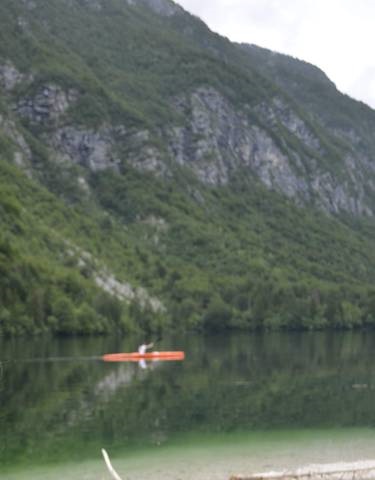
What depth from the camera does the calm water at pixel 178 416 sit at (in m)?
41.8

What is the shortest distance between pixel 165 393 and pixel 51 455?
955 inches

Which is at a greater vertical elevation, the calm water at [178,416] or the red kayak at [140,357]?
the red kayak at [140,357]

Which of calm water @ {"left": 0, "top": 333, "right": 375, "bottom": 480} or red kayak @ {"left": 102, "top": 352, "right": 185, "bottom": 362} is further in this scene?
red kayak @ {"left": 102, "top": 352, "right": 185, "bottom": 362}

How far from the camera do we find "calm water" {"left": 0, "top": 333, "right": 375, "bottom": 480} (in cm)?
4181

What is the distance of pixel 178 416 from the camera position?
182 ft

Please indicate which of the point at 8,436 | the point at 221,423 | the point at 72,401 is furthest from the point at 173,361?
the point at 8,436

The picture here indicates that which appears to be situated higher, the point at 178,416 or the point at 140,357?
the point at 140,357

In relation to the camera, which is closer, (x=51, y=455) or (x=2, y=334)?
(x=51, y=455)

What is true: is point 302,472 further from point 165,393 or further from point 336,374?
point 336,374

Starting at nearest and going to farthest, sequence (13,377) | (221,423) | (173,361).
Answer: (221,423) < (13,377) < (173,361)

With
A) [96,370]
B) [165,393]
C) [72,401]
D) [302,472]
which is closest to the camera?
[302,472]

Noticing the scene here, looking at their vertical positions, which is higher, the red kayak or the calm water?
the red kayak

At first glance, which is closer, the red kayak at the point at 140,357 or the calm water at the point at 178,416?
the calm water at the point at 178,416

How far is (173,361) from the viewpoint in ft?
316
